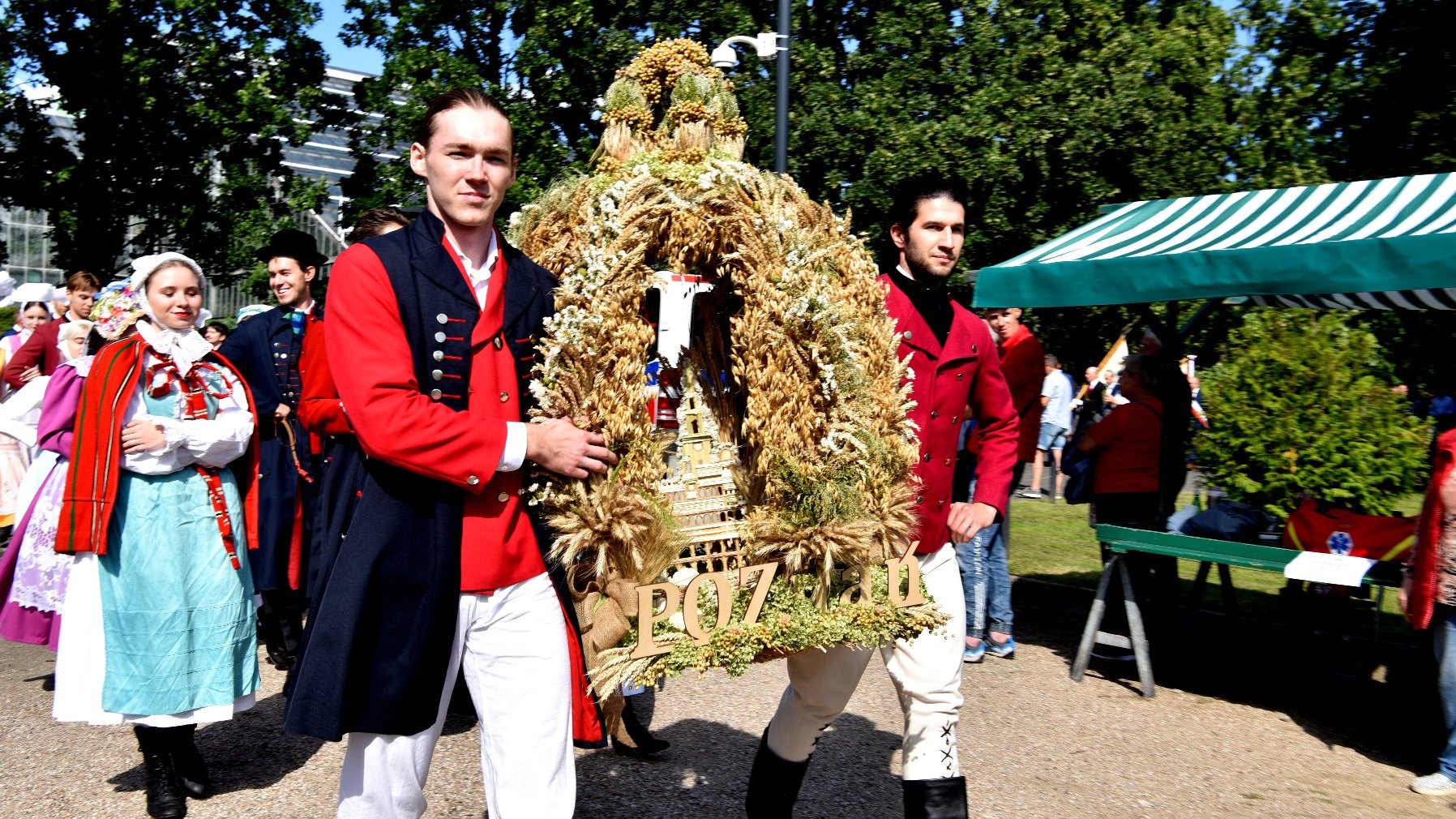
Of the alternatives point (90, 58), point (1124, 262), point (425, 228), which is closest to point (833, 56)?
point (90, 58)

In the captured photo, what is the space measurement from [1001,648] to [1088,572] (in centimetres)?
308

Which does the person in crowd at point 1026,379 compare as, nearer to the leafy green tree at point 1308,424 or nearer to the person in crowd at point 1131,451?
the person in crowd at point 1131,451

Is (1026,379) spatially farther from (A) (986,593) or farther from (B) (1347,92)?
(B) (1347,92)

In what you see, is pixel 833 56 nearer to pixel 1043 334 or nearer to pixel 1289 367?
pixel 1043 334

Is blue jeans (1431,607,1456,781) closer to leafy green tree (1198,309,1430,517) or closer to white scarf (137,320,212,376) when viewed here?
leafy green tree (1198,309,1430,517)

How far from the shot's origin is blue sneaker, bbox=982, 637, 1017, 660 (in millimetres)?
7402

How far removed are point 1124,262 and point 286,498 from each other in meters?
4.67

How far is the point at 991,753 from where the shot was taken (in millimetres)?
5488

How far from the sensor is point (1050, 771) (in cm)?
527

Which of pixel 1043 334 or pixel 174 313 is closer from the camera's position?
pixel 174 313

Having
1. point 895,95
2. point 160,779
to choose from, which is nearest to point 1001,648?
point 160,779

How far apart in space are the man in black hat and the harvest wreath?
319 centimetres

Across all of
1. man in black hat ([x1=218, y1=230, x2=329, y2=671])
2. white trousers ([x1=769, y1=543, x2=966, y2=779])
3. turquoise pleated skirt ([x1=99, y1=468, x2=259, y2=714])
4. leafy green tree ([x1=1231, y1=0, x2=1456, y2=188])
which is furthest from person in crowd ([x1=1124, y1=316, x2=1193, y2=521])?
leafy green tree ([x1=1231, y1=0, x2=1456, y2=188])

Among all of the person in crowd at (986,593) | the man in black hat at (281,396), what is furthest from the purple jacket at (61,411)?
the person in crowd at (986,593)
